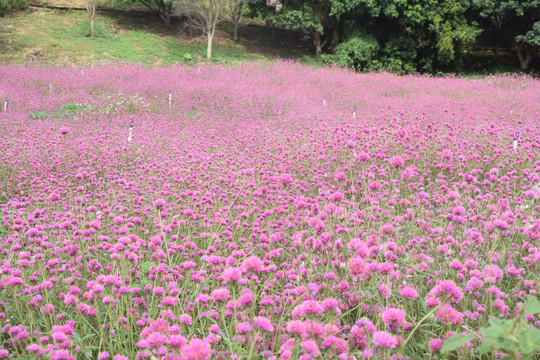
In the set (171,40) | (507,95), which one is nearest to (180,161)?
(507,95)

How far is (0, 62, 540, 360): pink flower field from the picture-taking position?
157 centimetres

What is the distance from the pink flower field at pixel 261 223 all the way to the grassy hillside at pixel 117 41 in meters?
8.19

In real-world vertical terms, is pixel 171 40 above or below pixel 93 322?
above

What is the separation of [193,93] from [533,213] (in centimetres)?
1078

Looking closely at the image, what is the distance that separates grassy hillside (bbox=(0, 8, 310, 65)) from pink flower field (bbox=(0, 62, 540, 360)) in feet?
26.9

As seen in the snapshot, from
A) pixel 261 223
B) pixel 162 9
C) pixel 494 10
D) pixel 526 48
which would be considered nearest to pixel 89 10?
pixel 162 9

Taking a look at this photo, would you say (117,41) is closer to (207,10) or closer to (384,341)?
(207,10)

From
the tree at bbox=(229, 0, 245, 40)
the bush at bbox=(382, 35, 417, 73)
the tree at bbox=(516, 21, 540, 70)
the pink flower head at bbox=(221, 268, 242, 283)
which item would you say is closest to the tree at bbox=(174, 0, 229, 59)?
the tree at bbox=(229, 0, 245, 40)

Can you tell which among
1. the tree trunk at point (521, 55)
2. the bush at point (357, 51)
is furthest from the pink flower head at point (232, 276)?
the tree trunk at point (521, 55)

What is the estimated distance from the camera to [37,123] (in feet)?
27.5

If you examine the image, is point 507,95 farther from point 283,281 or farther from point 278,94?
point 283,281

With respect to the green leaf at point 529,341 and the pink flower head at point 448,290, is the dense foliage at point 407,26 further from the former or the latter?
the green leaf at point 529,341

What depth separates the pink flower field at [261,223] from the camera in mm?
1572

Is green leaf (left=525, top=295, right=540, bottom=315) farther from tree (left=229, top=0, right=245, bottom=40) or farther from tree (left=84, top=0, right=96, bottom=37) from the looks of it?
tree (left=84, top=0, right=96, bottom=37)
